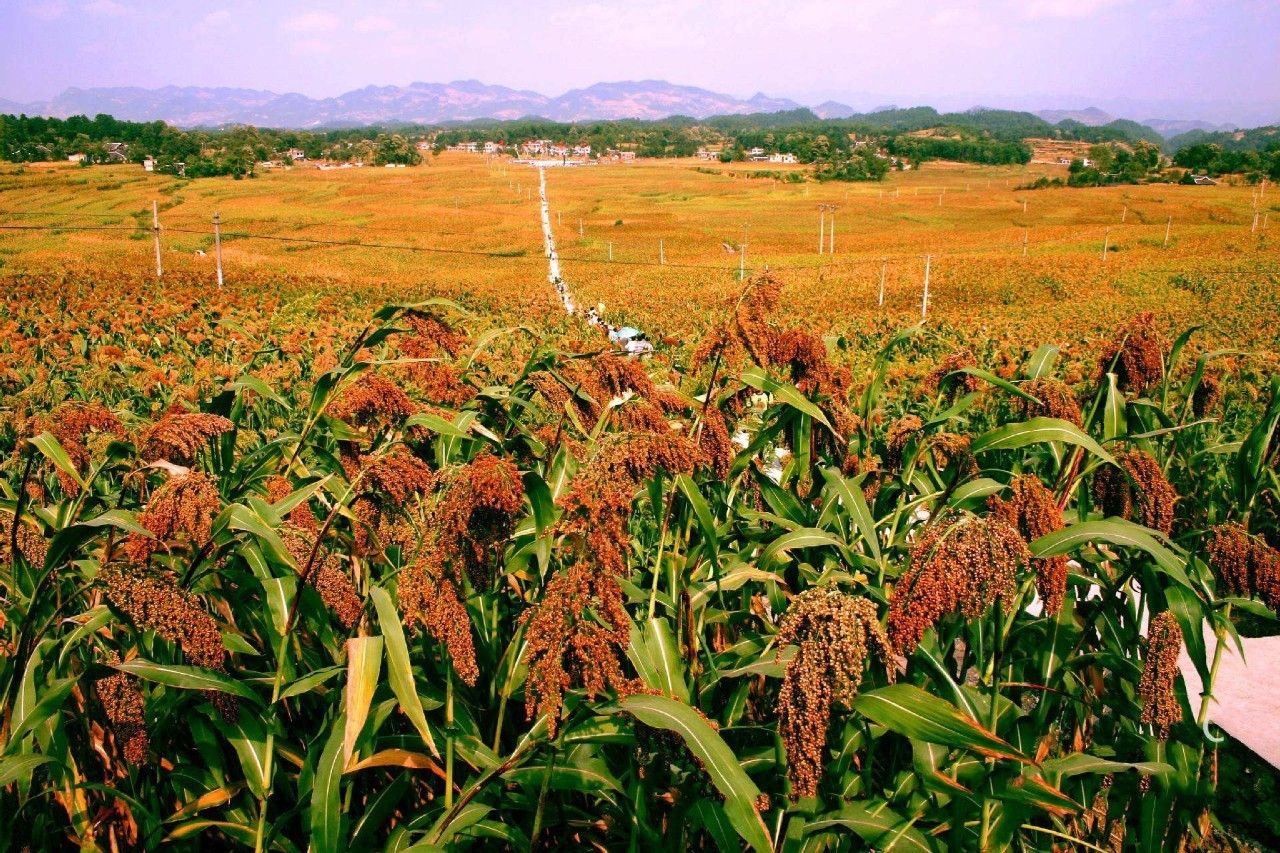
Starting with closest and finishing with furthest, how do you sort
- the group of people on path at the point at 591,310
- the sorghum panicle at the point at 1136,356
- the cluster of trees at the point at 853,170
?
the sorghum panicle at the point at 1136,356 < the group of people on path at the point at 591,310 < the cluster of trees at the point at 853,170

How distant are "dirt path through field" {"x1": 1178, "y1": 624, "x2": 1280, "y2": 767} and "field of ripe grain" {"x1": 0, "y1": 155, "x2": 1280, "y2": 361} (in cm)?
299

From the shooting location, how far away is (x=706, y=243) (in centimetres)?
4572

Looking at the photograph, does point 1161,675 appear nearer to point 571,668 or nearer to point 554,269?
point 571,668

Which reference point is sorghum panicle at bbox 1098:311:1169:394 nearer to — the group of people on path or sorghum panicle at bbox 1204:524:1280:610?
sorghum panicle at bbox 1204:524:1280:610

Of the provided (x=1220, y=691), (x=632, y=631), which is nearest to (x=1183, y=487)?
(x=1220, y=691)

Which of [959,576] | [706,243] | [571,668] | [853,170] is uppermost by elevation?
[853,170]

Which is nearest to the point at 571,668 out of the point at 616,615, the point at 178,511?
the point at 616,615

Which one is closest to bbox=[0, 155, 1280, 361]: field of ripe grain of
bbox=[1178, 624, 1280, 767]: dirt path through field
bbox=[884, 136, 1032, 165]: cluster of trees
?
bbox=[1178, 624, 1280, 767]: dirt path through field

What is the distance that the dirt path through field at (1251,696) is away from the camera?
11.9ft

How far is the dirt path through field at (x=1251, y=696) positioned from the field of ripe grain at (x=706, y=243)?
118 inches

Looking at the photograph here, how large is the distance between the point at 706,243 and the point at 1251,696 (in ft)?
142

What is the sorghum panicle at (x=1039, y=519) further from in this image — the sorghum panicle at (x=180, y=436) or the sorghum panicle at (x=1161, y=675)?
the sorghum panicle at (x=180, y=436)

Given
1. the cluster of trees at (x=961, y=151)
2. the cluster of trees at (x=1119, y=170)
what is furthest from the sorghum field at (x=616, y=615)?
Result: the cluster of trees at (x=961, y=151)

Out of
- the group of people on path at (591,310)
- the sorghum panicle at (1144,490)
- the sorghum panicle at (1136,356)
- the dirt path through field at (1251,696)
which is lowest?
the dirt path through field at (1251,696)
